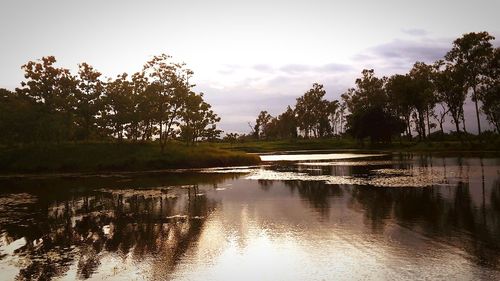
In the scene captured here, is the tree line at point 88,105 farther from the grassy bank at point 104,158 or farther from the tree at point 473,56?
the tree at point 473,56

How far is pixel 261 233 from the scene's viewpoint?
17.4 m

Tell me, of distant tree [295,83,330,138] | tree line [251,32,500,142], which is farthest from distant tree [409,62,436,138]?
distant tree [295,83,330,138]

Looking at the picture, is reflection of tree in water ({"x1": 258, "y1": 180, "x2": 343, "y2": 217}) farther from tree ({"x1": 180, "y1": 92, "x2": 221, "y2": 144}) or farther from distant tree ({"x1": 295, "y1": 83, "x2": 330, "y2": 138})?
distant tree ({"x1": 295, "y1": 83, "x2": 330, "y2": 138})

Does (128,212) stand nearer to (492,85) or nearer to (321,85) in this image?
(492,85)

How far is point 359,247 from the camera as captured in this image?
1453 cm

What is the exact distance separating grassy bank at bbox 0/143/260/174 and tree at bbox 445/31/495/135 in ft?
157

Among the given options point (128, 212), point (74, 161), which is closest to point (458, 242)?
point (128, 212)

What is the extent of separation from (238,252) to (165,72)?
59.8 metres

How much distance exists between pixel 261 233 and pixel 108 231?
22.8 feet

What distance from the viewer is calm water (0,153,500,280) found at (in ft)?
40.9

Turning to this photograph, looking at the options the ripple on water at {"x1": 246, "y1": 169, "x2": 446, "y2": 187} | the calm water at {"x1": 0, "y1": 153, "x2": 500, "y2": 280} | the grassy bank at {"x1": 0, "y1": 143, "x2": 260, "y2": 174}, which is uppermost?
the grassy bank at {"x1": 0, "y1": 143, "x2": 260, "y2": 174}

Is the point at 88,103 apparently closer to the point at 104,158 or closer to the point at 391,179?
the point at 104,158

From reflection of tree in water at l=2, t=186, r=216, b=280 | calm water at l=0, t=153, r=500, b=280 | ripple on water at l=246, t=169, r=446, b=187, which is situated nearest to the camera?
calm water at l=0, t=153, r=500, b=280

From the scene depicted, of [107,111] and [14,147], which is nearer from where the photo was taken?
[14,147]
